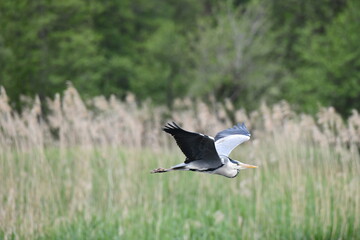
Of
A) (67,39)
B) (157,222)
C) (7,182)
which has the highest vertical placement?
(67,39)

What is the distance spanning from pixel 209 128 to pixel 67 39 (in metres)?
12.4

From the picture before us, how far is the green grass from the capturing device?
221 inches

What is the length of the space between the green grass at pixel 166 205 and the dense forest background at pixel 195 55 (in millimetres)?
5168

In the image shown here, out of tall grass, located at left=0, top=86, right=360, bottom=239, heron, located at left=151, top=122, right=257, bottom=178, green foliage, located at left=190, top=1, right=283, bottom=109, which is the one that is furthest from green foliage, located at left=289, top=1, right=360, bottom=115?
heron, located at left=151, top=122, right=257, bottom=178

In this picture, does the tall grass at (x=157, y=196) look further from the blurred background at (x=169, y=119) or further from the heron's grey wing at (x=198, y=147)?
the heron's grey wing at (x=198, y=147)

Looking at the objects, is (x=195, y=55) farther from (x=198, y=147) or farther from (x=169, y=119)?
(x=198, y=147)

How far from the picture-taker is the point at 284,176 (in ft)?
21.1

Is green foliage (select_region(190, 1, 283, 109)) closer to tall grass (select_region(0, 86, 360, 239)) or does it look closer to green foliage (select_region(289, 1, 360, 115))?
green foliage (select_region(289, 1, 360, 115))

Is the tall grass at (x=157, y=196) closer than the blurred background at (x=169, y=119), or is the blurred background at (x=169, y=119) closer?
the tall grass at (x=157, y=196)

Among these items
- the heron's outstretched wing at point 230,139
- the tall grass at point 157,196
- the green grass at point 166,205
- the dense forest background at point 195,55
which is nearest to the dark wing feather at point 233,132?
the heron's outstretched wing at point 230,139

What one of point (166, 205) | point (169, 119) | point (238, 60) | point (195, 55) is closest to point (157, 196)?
point (166, 205)

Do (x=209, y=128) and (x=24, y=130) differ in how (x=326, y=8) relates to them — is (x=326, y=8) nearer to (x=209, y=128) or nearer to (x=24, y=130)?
(x=209, y=128)

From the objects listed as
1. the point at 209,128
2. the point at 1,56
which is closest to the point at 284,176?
the point at 209,128

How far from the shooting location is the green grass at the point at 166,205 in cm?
561
